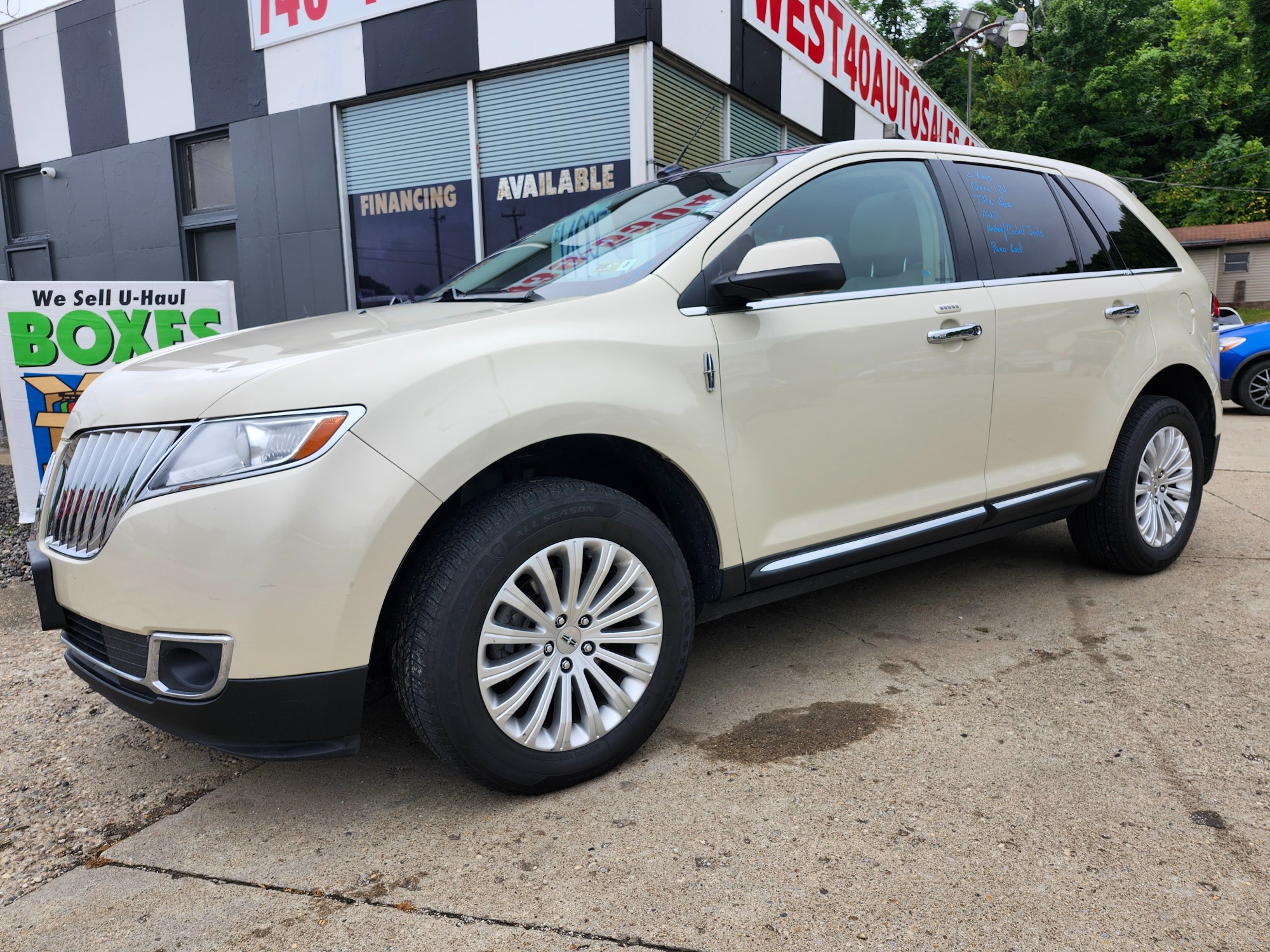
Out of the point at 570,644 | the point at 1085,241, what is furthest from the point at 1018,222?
the point at 570,644

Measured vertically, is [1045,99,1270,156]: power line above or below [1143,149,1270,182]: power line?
above

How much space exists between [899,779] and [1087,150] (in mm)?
42758

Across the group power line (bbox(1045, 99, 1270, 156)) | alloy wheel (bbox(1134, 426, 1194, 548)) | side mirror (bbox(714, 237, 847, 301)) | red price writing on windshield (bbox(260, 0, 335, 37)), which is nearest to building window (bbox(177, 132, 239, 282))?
red price writing on windshield (bbox(260, 0, 335, 37))

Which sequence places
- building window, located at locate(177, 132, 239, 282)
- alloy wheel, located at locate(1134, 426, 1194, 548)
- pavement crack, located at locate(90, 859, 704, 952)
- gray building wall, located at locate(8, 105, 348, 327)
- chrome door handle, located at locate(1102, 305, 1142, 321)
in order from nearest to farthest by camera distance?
pavement crack, located at locate(90, 859, 704, 952) < chrome door handle, located at locate(1102, 305, 1142, 321) < alloy wheel, located at locate(1134, 426, 1194, 548) < gray building wall, located at locate(8, 105, 348, 327) < building window, located at locate(177, 132, 239, 282)

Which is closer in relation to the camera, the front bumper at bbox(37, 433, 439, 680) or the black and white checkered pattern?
the front bumper at bbox(37, 433, 439, 680)

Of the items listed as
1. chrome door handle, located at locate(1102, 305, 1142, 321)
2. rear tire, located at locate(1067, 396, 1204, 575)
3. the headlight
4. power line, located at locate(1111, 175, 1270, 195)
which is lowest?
rear tire, located at locate(1067, 396, 1204, 575)

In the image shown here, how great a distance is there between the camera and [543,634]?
2283 mm

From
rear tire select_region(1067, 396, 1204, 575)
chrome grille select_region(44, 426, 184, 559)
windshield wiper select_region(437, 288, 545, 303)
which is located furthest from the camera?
rear tire select_region(1067, 396, 1204, 575)

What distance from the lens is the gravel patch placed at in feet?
7.38

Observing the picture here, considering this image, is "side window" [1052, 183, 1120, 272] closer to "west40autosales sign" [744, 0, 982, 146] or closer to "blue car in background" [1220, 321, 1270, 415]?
"west40autosales sign" [744, 0, 982, 146]

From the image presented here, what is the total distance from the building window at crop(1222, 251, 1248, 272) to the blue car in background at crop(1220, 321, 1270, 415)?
30.3 m

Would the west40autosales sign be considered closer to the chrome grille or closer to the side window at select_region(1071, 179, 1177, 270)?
the side window at select_region(1071, 179, 1177, 270)

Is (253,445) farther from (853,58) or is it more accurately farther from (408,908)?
(853,58)

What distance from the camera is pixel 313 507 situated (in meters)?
1.94
